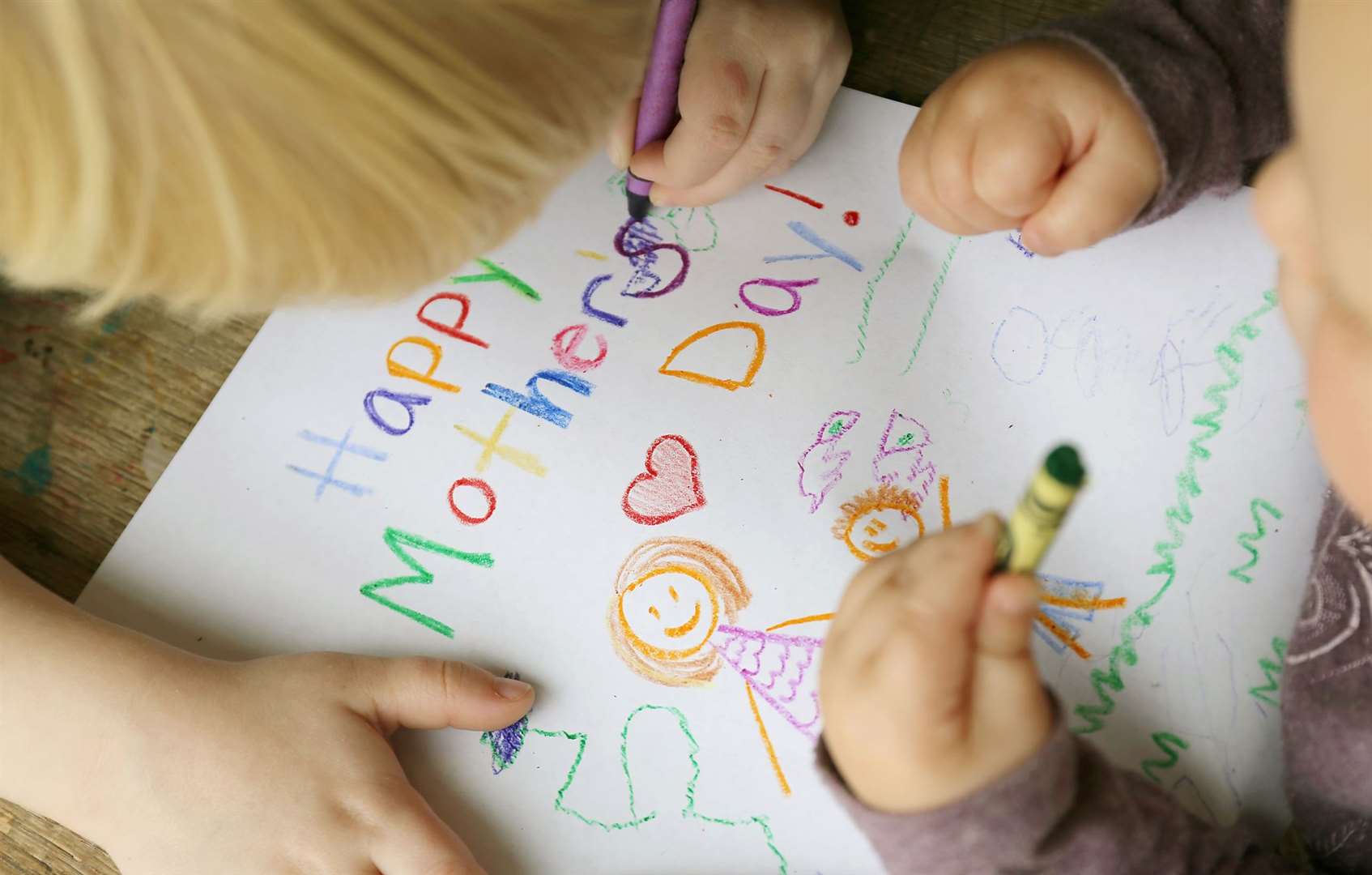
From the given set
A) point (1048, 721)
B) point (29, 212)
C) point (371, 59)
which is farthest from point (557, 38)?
point (1048, 721)

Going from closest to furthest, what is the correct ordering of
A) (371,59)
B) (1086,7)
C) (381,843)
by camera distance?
1. (371,59)
2. (381,843)
3. (1086,7)

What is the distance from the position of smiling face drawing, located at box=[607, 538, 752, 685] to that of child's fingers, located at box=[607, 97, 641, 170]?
0.66ft

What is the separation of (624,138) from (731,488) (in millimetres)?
189

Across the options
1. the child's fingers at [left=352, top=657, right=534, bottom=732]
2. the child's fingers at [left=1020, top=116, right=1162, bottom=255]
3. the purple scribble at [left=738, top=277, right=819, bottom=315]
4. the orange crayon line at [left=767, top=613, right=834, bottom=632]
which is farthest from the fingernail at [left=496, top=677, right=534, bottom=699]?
the child's fingers at [left=1020, top=116, right=1162, bottom=255]

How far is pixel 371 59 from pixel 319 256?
0.06 m

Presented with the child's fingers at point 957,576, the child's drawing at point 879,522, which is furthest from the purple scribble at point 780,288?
the child's fingers at point 957,576

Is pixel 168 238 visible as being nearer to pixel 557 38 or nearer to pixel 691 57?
pixel 557 38

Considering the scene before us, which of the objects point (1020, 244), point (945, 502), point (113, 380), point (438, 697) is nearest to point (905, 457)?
point (945, 502)

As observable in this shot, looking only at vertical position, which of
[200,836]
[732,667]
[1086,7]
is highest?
[1086,7]

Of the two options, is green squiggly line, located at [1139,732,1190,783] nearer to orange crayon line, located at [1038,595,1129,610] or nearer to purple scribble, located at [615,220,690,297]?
orange crayon line, located at [1038,595,1129,610]

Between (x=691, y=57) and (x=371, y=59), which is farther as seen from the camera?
(x=691, y=57)

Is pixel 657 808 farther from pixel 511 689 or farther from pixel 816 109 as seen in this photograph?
pixel 816 109

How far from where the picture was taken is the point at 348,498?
482 millimetres

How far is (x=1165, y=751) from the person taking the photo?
1.33 feet
